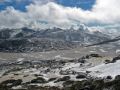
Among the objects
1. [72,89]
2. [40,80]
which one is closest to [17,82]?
[40,80]

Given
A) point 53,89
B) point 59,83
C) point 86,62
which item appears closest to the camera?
point 53,89

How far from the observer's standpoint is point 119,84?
152ft

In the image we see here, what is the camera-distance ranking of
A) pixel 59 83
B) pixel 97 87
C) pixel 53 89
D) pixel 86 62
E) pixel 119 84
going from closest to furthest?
pixel 119 84
pixel 97 87
pixel 53 89
pixel 59 83
pixel 86 62

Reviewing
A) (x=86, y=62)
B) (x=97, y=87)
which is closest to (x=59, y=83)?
(x=97, y=87)

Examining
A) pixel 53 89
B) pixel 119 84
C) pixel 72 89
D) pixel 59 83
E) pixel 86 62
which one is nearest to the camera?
pixel 119 84

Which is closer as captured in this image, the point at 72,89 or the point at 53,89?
the point at 72,89

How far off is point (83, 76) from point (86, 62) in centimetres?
3776

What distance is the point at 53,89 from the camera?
59969mm

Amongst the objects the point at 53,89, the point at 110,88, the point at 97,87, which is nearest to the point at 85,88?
the point at 97,87

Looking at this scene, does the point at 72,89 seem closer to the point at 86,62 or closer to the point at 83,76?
the point at 83,76

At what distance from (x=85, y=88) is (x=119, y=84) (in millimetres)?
6977

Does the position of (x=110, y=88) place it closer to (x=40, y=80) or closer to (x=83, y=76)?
(x=83, y=76)

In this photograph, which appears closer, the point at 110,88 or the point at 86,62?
the point at 110,88

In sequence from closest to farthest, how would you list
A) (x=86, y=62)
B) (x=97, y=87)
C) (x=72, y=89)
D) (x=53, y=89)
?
(x=97, y=87), (x=72, y=89), (x=53, y=89), (x=86, y=62)
